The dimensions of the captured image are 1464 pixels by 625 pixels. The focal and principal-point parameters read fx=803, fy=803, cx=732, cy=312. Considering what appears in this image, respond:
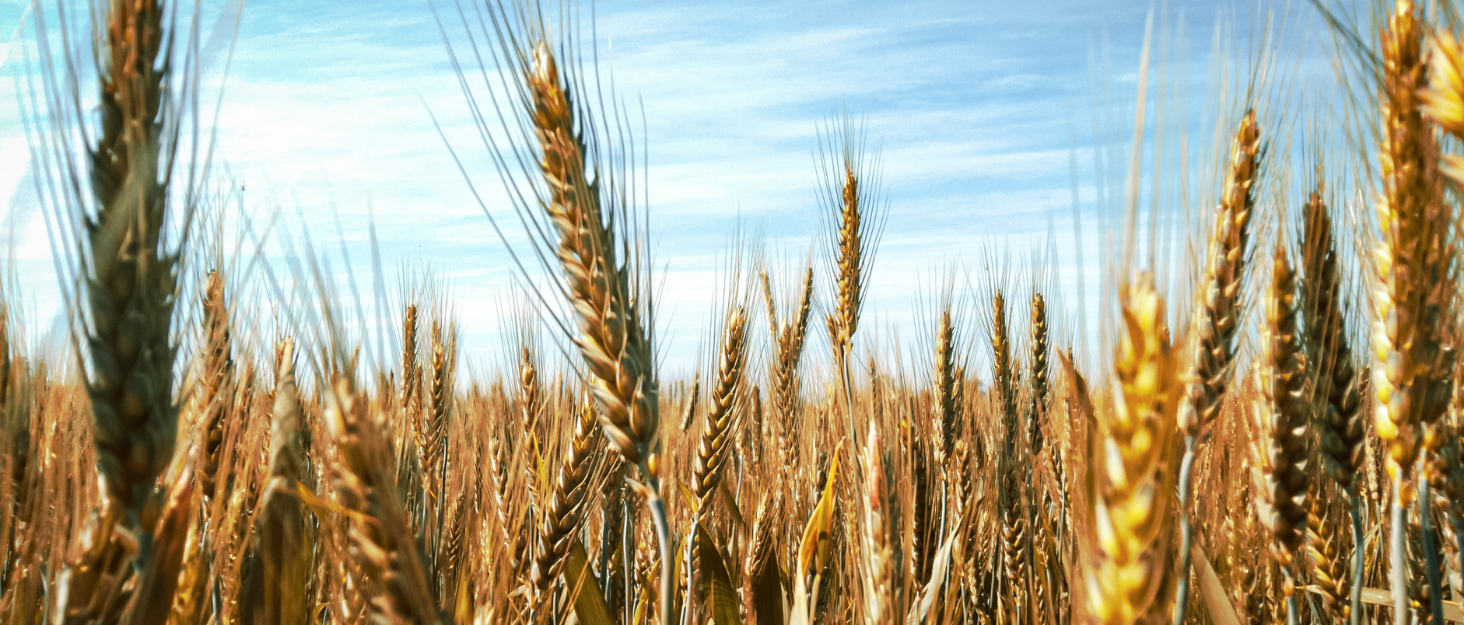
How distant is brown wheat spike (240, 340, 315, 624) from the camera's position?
4.90 feet

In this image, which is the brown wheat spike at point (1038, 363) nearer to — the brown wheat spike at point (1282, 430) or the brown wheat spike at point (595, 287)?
the brown wheat spike at point (1282, 430)

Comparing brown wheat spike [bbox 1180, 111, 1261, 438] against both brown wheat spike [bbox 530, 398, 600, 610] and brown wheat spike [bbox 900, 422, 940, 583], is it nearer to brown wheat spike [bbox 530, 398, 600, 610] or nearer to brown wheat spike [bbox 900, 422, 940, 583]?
brown wheat spike [bbox 900, 422, 940, 583]

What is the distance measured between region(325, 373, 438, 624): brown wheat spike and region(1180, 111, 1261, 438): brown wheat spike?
4.70ft

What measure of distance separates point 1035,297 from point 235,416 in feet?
11.9

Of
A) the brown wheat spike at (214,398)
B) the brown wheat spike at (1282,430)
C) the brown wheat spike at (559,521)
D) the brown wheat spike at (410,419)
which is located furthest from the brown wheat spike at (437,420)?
the brown wheat spike at (1282,430)

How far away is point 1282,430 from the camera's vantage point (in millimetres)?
1619

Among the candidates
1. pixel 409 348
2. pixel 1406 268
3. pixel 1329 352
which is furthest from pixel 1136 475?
pixel 409 348

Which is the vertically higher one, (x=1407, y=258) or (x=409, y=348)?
(x=1407, y=258)

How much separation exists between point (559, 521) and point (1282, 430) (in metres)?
1.58

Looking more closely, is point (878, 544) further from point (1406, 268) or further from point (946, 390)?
point (946, 390)

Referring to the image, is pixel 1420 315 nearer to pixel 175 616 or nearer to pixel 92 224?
pixel 92 224

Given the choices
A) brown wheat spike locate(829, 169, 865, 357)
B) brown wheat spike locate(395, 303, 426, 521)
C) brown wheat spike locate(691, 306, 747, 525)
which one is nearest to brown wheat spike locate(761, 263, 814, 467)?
brown wheat spike locate(829, 169, 865, 357)

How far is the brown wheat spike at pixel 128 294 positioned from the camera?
0.95 meters

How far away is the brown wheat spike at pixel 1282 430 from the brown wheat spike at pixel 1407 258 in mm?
151
